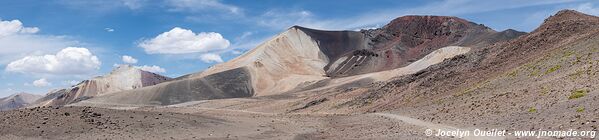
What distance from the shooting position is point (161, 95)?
440 feet

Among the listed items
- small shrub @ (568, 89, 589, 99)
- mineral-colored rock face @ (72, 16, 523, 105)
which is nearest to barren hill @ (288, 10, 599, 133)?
small shrub @ (568, 89, 589, 99)

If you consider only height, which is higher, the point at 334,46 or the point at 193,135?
the point at 334,46

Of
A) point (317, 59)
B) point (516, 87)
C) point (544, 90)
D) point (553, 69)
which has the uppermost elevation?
point (317, 59)

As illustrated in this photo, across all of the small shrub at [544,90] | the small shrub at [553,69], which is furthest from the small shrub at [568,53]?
the small shrub at [544,90]

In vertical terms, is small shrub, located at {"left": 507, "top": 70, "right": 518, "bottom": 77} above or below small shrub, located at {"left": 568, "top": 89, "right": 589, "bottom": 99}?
above

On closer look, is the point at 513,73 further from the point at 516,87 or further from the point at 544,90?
the point at 544,90

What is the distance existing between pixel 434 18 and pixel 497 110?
514 feet

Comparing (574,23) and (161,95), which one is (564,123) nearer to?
(574,23)

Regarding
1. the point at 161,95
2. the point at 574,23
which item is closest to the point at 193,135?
the point at 574,23

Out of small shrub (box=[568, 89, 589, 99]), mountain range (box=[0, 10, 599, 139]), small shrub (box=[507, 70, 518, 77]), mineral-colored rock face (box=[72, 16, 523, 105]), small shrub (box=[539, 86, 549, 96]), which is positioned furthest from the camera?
mineral-colored rock face (box=[72, 16, 523, 105])

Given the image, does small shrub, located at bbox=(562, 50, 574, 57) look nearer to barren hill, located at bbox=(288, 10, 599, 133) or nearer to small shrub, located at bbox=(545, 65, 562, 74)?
barren hill, located at bbox=(288, 10, 599, 133)

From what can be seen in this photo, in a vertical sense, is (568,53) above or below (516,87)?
above

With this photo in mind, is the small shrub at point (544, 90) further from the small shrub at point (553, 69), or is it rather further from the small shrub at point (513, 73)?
the small shrub at point (513, 73)

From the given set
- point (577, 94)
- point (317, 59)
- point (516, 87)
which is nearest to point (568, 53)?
point (516, 87)
